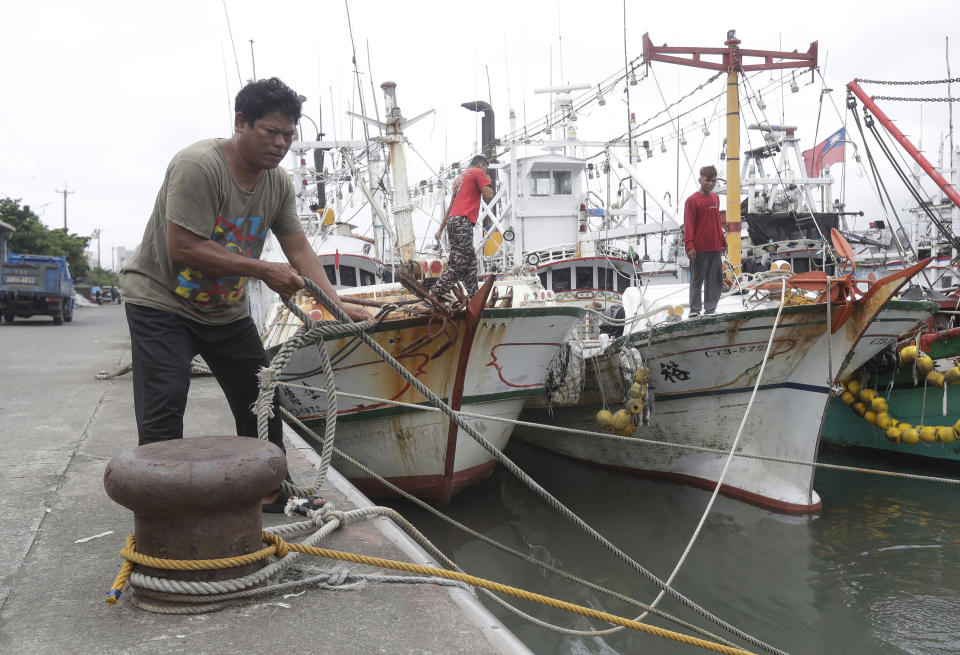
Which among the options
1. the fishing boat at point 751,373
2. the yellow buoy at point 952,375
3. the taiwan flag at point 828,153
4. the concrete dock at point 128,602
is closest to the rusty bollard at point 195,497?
the concrete dock at point 128,602

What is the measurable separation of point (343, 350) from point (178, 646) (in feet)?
12.4

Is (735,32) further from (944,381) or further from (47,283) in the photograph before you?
(47,283)

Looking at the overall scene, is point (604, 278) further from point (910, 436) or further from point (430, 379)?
point (430, 379)

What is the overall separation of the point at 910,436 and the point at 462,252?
566 cm

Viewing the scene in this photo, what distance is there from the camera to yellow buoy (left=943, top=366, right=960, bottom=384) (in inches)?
308

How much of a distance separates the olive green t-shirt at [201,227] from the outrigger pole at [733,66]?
7.14 meters

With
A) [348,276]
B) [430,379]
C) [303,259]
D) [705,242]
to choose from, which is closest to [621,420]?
[705,242]

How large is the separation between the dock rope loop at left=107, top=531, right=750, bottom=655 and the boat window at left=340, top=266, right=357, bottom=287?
9.83 m

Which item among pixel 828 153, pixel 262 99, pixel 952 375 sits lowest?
pixel 952 375

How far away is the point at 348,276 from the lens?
1212cm

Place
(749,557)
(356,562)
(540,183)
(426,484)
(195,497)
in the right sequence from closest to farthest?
(195,497) → (356,562) → (749,557) → (426,484) → (540,183)

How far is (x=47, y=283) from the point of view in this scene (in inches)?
824

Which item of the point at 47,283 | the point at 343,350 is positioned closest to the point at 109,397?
the point at 343,350

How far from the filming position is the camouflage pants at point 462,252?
6395 mm
